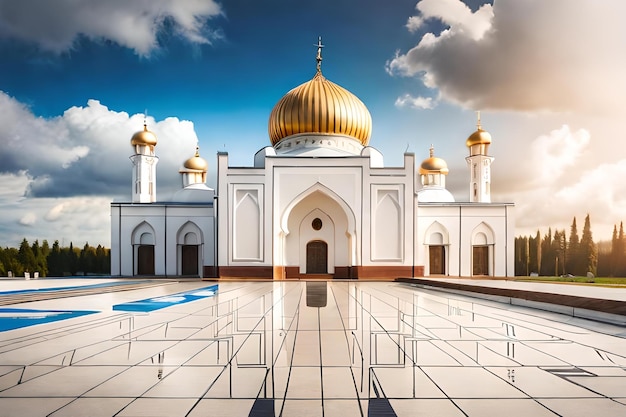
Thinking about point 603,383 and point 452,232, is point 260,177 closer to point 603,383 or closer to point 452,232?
point 452,232

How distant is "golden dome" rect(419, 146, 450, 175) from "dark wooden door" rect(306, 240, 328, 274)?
7.28 meters

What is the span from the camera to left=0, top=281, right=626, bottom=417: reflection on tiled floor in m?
2.04

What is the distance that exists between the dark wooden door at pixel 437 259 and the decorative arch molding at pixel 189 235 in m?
8.79

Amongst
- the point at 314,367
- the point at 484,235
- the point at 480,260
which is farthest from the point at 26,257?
the point at 314,367

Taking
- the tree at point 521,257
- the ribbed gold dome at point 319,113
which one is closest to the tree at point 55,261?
the ribbed gold dome at point 319,113

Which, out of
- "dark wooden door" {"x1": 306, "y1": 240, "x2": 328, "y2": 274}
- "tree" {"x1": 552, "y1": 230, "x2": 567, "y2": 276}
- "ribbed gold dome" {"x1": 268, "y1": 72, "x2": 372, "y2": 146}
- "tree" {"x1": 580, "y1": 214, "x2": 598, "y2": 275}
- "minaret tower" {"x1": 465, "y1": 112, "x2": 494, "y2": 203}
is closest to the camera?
"dark wooden door" {"x1": 306, "y1": 240, "x2": 328, "y2": 274}

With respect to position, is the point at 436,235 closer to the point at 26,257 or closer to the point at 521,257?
the point at 521,257

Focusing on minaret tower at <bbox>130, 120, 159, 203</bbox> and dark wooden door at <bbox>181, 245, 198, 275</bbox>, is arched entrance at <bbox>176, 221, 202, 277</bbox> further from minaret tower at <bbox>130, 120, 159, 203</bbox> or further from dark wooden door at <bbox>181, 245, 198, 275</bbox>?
minaret tower at <bbox>130, 120, 159, 203</bbox>

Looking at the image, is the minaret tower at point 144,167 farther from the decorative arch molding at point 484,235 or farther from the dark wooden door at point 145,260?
the decorative arch molding at point 484,235

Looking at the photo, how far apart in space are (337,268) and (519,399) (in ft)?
A: 41.8

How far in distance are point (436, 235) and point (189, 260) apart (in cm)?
954

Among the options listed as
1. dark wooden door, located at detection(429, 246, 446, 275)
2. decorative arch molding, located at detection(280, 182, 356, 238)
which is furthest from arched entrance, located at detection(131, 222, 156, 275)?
dark wooden door, located at detection(429, 246, 446, 275)

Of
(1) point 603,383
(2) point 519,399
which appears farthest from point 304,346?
(1) point 603,383

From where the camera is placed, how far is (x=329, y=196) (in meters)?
14.5
